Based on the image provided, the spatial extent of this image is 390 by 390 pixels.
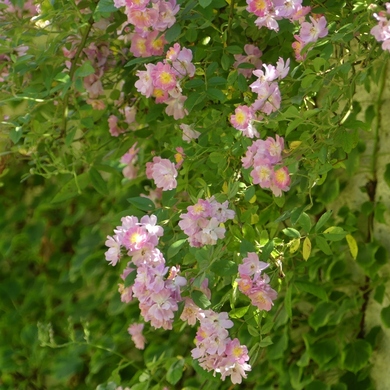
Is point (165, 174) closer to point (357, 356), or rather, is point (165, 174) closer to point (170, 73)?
point (170, 73)

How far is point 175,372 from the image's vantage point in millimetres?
1767

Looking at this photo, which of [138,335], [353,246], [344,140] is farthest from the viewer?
[138,335]

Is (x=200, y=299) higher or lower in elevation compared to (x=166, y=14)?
lower

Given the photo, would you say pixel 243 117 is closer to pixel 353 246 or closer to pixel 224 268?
pixel 224 268

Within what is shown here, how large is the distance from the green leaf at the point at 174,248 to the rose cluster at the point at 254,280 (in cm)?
11

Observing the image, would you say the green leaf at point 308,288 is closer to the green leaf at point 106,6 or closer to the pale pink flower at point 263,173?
the pale pink flower at point 263,173

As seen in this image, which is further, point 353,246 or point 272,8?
point 353,246

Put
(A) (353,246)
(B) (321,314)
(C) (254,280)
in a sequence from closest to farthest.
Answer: (C) (254,280) < (A) (353,246) < (B) (321,314)

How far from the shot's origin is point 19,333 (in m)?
2.39

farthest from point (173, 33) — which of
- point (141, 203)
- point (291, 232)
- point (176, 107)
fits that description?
point (291, 232)

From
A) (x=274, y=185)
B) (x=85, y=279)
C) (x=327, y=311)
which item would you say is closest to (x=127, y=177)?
(x=85, y=279)

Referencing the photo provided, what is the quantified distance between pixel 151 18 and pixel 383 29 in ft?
1.41

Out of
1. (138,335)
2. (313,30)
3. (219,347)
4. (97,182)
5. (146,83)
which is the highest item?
(313,30)

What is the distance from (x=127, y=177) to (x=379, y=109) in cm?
60
